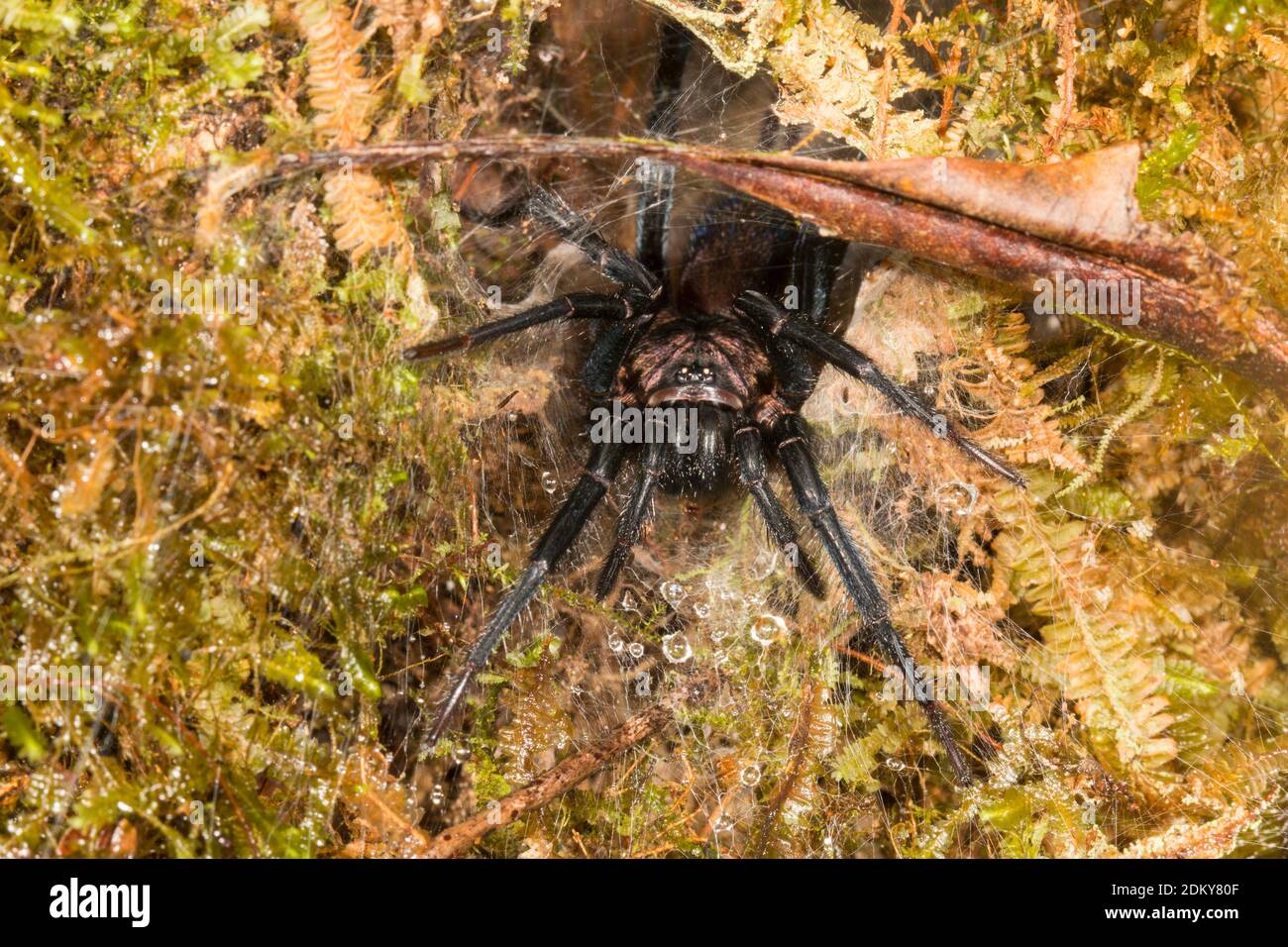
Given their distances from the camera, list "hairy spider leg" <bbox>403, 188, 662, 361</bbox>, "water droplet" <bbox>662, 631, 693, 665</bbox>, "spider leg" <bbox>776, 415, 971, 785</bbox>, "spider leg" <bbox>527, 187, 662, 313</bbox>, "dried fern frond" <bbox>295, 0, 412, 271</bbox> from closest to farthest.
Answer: "dried fern frond" <bbox>295, 0, 412, 271</bbox> < "spider leg" <bbox>776, 415, 971, 785</bbox> < "hairy spider leg" <bbox>403, 188, 662, 361</bbox> < "spider leg" <bbox>527, 187, 662, 313</bbox> < "water droplet" <bbox>662, 631, 693, 665</bbox>

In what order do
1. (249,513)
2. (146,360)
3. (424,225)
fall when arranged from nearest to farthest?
(146,360)
(249,513)
(424,225)

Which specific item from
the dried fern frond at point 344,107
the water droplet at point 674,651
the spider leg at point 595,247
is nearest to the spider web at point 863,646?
the water droplet at point 674,651

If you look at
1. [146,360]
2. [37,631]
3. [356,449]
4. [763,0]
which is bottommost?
[37,631]

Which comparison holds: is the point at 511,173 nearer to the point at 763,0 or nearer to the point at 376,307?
the point at 376,307

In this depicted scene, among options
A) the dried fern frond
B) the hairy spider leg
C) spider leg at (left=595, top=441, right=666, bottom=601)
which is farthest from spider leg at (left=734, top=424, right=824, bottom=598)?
the dried fern frond

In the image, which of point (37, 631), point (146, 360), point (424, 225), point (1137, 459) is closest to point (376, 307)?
point (424, 225)

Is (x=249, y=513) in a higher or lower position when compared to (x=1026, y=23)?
lower

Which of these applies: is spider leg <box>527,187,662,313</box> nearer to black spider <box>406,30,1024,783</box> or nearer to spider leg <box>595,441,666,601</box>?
black spider <box>406,30,1024,783</box>
